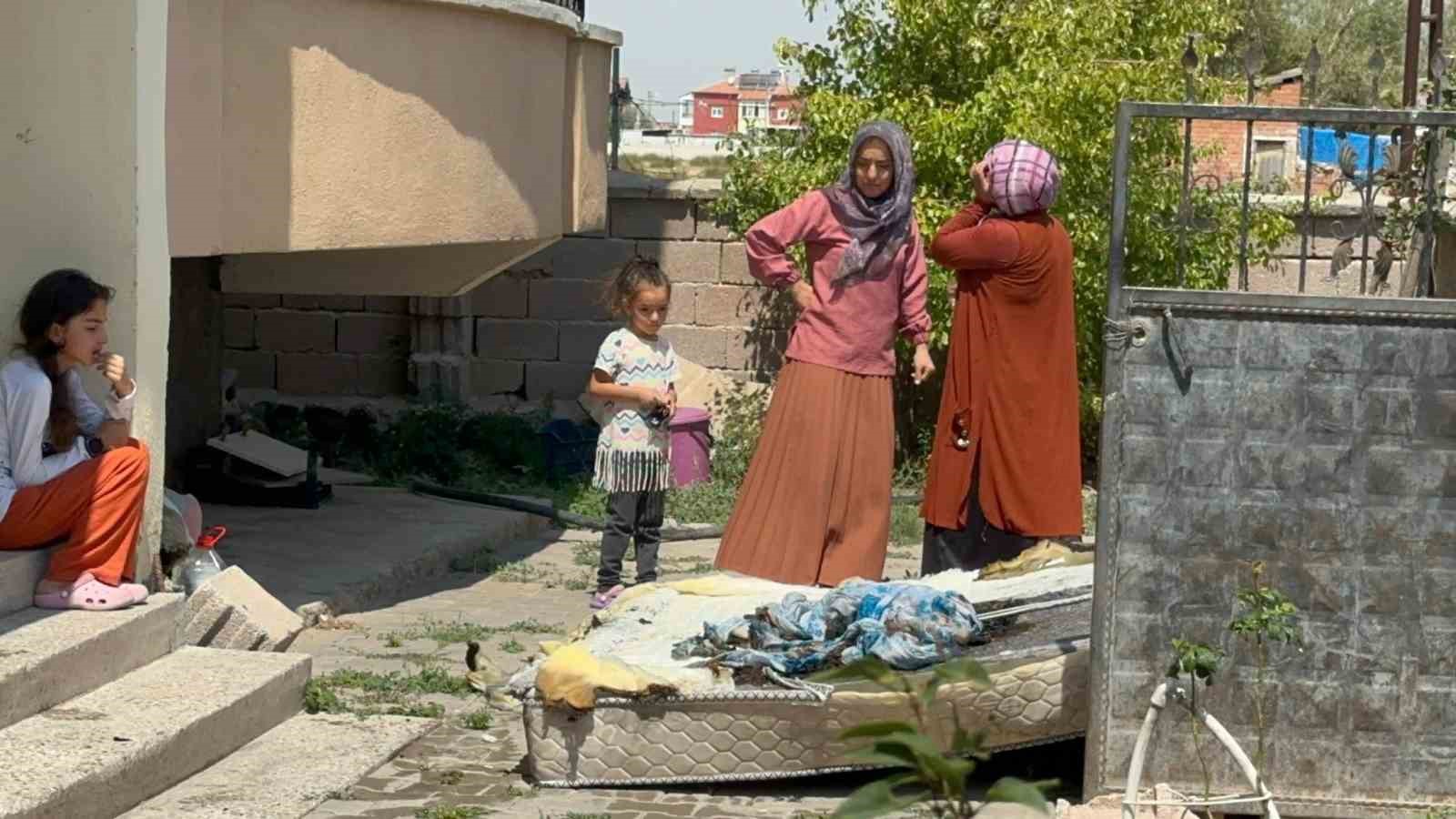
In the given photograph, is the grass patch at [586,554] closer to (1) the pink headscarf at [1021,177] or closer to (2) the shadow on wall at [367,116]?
(2) the shadow on wall at [367,116]

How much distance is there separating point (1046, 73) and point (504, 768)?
6.55 meters

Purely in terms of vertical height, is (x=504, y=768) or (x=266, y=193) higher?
(x=266, y=193)

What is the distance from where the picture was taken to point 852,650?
5.36 metres

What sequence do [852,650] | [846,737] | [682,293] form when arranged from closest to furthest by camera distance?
[846,737] → [852,650] → [682,293]

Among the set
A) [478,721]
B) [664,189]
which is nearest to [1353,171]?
[478,721]

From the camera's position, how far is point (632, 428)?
7.41 m

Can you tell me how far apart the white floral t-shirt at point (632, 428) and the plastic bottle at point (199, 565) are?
140 centimetres

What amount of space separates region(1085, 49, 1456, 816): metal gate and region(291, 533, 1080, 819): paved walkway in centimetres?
80

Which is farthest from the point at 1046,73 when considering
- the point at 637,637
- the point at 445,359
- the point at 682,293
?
the point at 637,637

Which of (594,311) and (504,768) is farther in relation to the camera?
(594,311)

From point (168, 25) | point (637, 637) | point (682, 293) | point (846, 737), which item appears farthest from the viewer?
point (682, 293)

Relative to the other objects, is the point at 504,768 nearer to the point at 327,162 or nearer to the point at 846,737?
the point at 327,162

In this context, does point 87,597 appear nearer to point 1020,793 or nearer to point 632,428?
point 632,428

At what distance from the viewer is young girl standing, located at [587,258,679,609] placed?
291 inches
